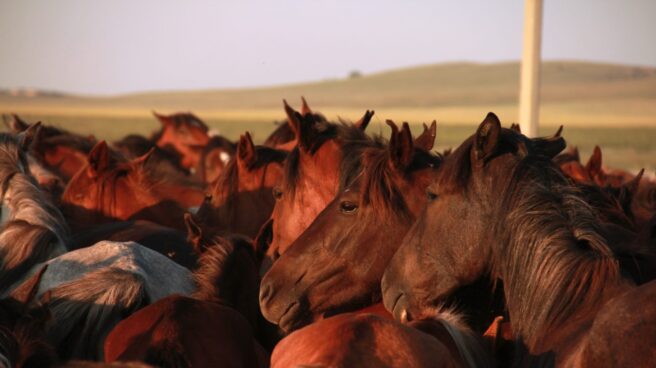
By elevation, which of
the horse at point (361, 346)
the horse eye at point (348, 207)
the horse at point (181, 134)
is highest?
the horse eye at point (348, 207)

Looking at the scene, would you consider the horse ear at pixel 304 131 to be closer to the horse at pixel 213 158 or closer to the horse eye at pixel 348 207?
the horse eye at pixel 348 207

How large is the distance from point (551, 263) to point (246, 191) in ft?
10.8

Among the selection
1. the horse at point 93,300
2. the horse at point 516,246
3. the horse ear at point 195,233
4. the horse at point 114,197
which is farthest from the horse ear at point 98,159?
the horse at point 516,246

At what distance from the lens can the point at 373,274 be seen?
426cm

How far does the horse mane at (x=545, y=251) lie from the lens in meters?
3.40

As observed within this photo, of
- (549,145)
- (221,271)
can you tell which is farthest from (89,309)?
(549,145)

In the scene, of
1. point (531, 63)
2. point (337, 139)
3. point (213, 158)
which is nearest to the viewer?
point (337, 139)

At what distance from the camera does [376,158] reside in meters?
4.35

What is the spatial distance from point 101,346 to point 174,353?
71 cm

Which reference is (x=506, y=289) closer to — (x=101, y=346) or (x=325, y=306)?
(x=325, y=306)

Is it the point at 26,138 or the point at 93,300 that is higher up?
the point at 26,138

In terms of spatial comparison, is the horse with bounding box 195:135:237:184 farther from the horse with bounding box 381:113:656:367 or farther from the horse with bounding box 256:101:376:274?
the horse with bounding box 381:113:656:367

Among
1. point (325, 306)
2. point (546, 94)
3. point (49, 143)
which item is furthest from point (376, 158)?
point (546, 94)

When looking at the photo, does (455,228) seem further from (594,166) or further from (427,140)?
(594,166)
